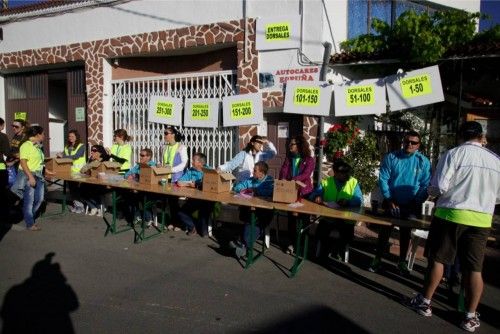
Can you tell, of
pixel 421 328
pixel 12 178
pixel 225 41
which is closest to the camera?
pixel 421 328

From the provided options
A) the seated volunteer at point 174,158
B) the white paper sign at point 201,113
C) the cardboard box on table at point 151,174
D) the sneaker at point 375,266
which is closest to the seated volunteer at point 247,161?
the seated volunteer at point 174,158

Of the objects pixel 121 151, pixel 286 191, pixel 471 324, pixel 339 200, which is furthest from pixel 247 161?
pixel 471 324

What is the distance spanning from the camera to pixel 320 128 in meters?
6.82

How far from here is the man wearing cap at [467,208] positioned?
3.28m

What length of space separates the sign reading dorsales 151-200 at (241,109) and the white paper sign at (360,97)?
5.18 feet

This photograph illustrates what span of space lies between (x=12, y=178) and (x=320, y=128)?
216 inches

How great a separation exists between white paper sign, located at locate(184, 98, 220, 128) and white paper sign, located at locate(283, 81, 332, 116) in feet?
5.87

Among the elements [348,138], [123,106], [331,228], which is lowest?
[331,228]

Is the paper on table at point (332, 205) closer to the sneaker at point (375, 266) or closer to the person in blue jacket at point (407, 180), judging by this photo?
the person in blue jacket at point (407, 180)

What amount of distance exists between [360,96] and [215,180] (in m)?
2.59

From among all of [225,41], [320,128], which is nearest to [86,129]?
[225,41]

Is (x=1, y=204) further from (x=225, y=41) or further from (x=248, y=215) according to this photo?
(x=225, y=41)

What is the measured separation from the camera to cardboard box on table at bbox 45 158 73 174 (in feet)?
23.5

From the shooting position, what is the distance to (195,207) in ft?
20.3
